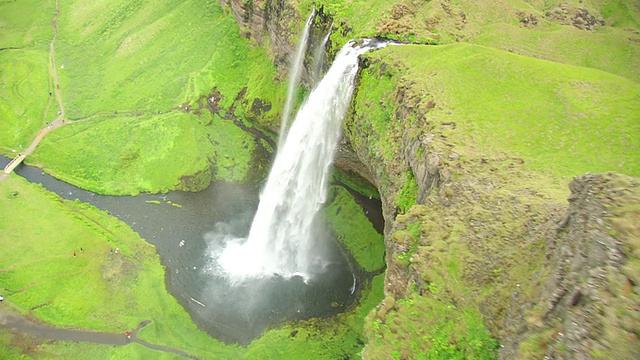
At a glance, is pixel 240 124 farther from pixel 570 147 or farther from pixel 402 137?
pixel 570 147

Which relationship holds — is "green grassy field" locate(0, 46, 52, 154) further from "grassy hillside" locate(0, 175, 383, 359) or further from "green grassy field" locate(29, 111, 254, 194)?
"grassy hillside" locate(0, 175, 383, 359)

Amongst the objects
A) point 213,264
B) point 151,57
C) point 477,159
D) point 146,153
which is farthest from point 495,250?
point 151,57

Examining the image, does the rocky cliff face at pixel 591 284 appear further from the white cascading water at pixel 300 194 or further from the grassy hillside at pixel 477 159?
the white cascading water at pixel 300 194

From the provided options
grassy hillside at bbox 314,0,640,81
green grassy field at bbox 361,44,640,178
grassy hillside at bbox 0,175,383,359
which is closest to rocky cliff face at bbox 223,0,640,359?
green grassy field at bbox 361,44,640,178

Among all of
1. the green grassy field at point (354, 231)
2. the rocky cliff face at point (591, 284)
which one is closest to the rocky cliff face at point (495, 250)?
the rocky cliff face at point (591, 284)

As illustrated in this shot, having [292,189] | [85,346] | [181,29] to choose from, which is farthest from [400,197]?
[181,29]

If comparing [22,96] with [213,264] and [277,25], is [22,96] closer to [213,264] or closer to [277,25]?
[277,25]
